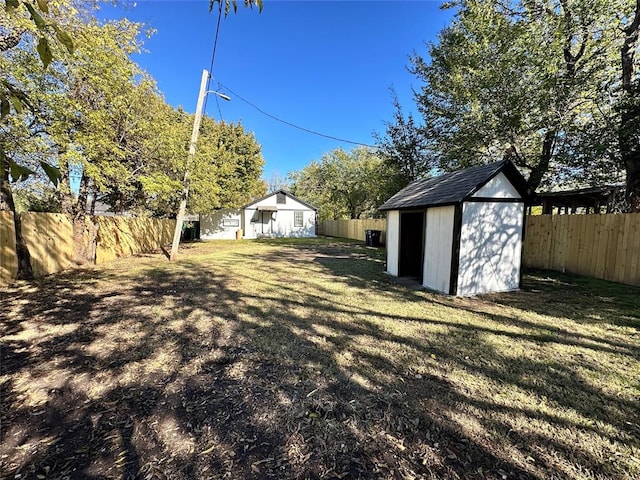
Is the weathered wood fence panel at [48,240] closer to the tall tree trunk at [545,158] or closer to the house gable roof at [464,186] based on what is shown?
the house gable roof at [464,186]

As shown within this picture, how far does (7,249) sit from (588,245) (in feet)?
46.1

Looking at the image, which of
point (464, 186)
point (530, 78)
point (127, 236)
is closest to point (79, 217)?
point (127, 236)

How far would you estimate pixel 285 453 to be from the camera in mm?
2182

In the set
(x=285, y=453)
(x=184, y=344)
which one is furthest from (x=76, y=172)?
(x=285, y=453)

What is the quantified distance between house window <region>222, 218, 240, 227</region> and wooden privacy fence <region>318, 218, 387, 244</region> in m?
8.21

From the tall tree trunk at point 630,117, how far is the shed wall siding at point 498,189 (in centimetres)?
329

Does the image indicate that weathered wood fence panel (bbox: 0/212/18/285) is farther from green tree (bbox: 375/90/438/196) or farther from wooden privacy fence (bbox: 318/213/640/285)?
green tree (bbox: 375/90/438/196)

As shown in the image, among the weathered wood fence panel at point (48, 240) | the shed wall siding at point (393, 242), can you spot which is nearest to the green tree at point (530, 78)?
the shed wall siding at point (393, 242)

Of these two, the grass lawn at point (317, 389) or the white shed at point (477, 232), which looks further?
the white shed at point (477, 232)

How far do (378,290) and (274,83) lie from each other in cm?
1096

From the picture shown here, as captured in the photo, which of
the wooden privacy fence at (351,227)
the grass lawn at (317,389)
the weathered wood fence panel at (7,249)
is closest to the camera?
the grass lawn at (317,389)

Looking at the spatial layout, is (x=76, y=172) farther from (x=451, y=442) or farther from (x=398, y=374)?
(x=451, y=442)

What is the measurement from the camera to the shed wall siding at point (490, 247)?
6.55 metres

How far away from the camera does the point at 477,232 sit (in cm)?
662
